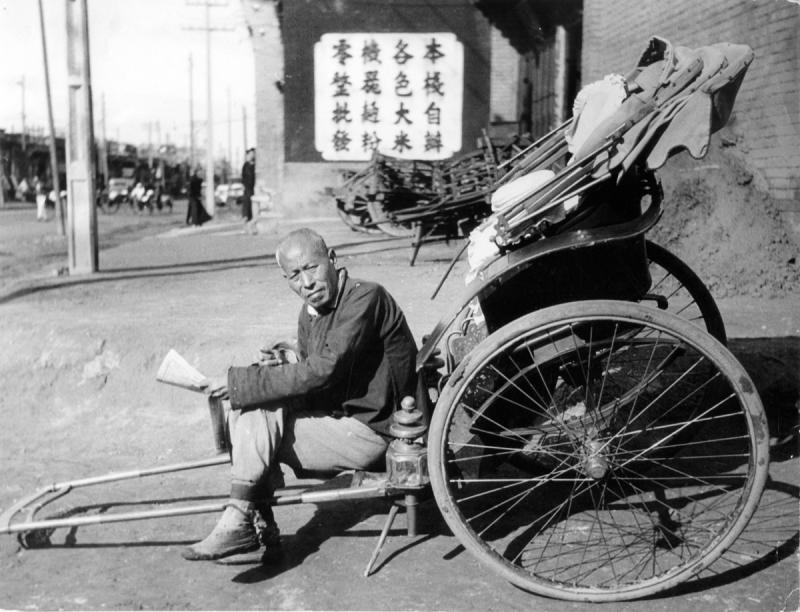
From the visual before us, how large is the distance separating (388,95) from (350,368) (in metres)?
13.2

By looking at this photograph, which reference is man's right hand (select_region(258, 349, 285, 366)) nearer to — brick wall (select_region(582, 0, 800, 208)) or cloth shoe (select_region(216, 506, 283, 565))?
cloth shoe (select_region(216, 506, 283, 565))

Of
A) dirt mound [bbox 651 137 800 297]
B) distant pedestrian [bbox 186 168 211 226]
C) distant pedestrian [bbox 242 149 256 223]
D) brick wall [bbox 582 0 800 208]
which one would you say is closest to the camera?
dirt mound [bbox 651 137 800 297]

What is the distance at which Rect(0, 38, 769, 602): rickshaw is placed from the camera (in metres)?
2.48

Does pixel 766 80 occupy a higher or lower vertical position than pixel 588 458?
higher

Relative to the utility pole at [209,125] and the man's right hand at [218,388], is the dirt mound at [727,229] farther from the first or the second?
the utility pole at [209,125]

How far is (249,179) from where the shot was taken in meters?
19.9

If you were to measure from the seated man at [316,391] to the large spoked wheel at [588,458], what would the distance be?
33cm

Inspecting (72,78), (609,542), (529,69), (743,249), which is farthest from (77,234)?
(529,69)

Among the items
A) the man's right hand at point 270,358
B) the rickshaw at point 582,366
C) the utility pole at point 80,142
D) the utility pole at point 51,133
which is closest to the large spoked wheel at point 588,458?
the rickshaw at point 582,366

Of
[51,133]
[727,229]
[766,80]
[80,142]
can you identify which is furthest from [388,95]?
[51,133]

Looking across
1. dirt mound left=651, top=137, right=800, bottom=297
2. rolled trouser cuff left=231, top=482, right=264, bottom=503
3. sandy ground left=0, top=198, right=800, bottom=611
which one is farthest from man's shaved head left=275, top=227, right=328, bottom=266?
dirt mound left=651, top=137, right=800, bottom=297

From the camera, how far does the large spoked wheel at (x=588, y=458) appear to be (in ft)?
8.08

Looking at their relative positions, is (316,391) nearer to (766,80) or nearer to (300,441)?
(300,441)

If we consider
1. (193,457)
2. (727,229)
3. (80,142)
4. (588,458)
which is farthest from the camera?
(80,142)
